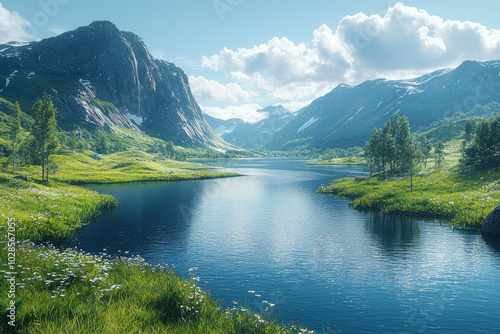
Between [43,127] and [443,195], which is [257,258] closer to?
[443,195]

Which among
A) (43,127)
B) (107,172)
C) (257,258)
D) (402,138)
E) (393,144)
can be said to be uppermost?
(402,138)

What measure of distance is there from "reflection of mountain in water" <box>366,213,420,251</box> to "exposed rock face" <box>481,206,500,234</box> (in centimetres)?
856

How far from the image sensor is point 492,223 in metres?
41.7

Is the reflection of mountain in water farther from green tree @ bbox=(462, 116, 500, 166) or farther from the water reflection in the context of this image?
green tree @ bbox=(462, 116, 500, 166)

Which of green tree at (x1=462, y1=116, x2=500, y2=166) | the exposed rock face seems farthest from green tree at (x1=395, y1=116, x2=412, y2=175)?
the exposed rock face

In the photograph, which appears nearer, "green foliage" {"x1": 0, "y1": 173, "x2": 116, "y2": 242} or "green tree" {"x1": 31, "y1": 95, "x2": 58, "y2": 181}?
"green foliage" {"x1": 0, "y1": 173, "x2": 116, "y2": 242}

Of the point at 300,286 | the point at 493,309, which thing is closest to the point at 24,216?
the point at 300,286

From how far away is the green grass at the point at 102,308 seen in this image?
38.6 ft

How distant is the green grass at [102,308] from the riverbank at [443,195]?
4760cm

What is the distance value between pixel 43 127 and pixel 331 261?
75.3m

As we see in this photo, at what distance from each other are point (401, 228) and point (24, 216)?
52.9 meters

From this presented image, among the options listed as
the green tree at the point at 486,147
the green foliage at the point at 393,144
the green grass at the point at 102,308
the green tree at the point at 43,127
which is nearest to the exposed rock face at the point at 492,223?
the green tree at the point at 486,147

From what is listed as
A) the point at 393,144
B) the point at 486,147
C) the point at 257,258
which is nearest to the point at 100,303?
the point at 257,258

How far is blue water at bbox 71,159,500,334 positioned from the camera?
2103 cm
